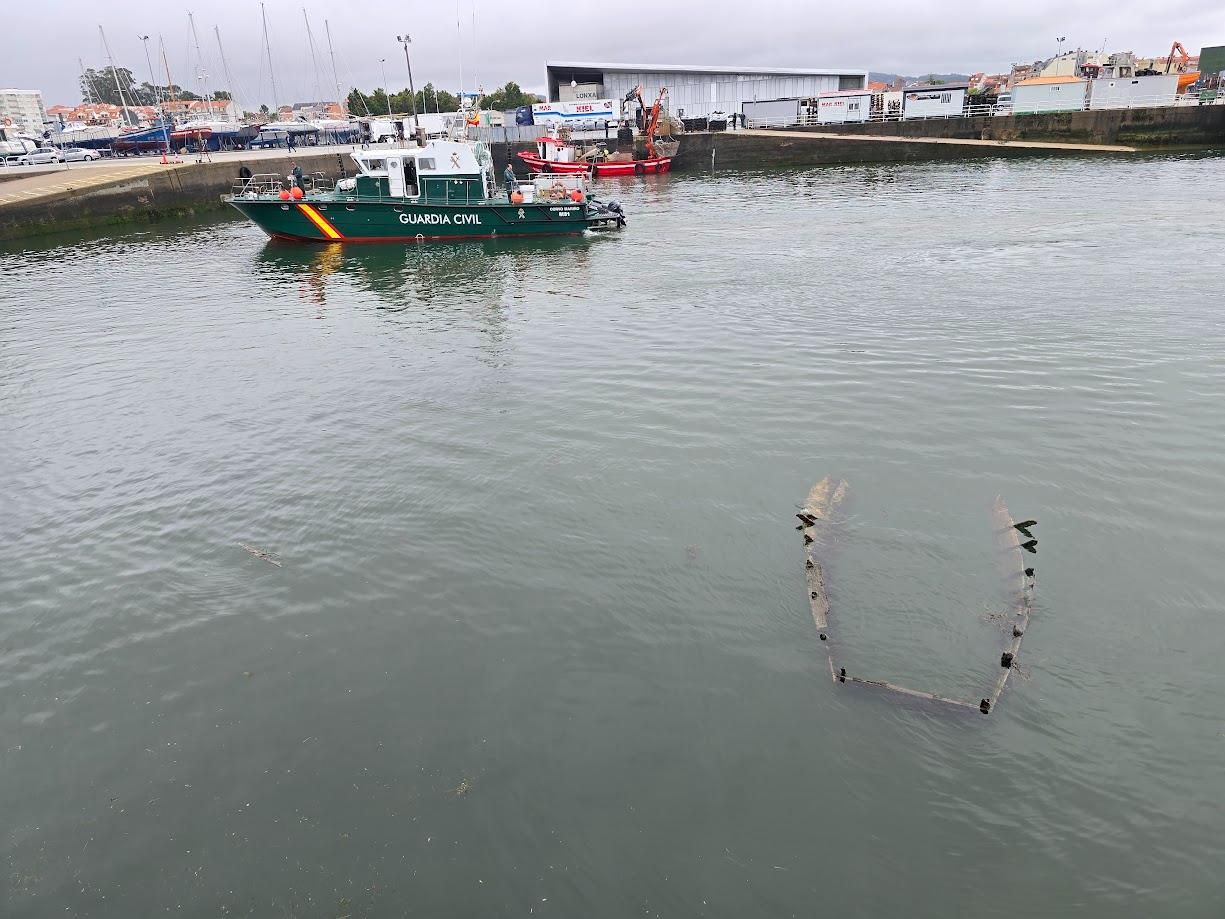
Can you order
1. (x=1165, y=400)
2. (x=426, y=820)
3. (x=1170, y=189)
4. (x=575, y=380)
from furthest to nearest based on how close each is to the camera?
1. (x=1170, y=189)
2. (x=575, y=380)
3. (x=1165, y=400)
4. (x=426, y=820)

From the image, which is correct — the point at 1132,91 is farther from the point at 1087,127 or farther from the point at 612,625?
the point at 612,625

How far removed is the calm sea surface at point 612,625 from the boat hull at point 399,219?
618 inches

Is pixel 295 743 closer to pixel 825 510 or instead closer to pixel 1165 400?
pixel 825 510

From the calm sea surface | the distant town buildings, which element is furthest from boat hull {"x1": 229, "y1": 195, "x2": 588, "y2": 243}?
the distant town buildings

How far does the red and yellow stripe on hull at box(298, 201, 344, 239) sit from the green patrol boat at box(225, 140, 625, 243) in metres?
0.04

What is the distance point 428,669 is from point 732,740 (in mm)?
2973

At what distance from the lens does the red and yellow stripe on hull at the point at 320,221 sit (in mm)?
31548

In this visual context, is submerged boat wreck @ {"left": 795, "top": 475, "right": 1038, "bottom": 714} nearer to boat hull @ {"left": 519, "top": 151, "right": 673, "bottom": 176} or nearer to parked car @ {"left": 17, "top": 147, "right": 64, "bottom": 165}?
boat hull @ {"left": 519, "top": 151, "right": 673, "bottom": 176}

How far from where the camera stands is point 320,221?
32062 millimetres

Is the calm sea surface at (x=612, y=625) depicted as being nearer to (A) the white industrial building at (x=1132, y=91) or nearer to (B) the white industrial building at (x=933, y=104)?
(B) the white industrial building at (x=933, y=104)

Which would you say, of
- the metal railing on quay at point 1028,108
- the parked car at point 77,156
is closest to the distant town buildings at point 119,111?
the parked car at point 77,156

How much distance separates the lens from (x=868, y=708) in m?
6.64

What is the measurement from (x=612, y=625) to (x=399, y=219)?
94.0 ft

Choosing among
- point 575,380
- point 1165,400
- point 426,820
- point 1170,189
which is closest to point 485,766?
point 426,820
